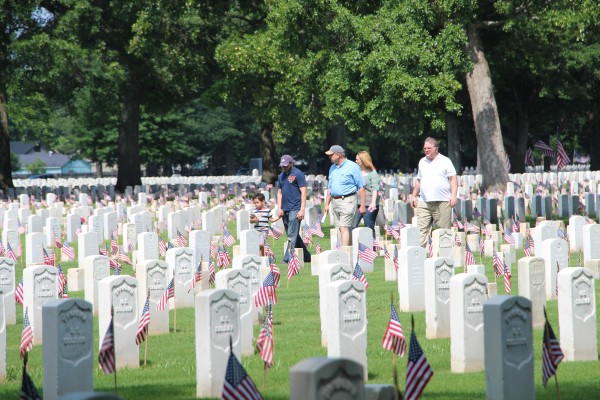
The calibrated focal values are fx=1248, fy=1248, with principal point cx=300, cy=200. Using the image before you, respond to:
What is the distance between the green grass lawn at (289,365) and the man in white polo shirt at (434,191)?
10.9ft

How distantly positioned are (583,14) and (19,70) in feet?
68.4

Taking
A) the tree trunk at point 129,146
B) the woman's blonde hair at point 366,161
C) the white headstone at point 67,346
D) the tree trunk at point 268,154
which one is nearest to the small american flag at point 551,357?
the white headstone at point 67,346

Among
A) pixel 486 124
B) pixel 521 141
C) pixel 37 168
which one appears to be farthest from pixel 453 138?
→ pixel 37 168

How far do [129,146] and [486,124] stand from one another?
1984 cm

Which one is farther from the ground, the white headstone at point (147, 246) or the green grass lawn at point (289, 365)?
the white headstone at point (147, 246)

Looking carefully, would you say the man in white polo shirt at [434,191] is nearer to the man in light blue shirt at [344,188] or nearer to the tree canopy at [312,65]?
the man in light blue shirt at [344,188]

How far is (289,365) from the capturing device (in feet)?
36.0

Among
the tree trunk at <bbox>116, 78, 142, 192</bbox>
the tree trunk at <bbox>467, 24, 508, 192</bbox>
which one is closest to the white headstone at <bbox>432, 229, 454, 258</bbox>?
the tree trunk at <bbox>467, 24, 508, 192</bbox>

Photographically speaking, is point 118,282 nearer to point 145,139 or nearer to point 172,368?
point 172,368

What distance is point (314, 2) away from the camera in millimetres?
29625

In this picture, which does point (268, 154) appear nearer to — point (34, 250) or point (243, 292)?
point (34, 250)

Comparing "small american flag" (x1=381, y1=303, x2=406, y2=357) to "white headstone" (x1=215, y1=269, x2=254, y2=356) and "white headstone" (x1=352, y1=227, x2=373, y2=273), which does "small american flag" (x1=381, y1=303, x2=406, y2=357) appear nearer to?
"white headstone" (x1=215, y1=269, x2=254, y2=356)

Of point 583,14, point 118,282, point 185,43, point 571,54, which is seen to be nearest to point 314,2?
point 583,14

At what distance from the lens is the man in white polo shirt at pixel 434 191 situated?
1839 centimetres
